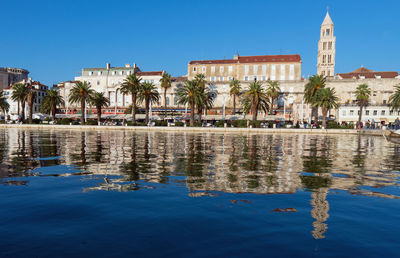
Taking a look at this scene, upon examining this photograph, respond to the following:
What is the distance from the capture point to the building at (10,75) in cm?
13488

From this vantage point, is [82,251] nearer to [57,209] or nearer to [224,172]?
[57,209]

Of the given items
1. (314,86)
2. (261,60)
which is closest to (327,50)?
(261,60)

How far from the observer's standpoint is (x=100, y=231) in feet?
19.3

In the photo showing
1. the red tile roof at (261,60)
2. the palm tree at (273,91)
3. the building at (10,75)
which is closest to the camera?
the palm tree at (273,91)

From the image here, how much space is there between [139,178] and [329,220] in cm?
656

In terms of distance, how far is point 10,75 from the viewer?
467 ft

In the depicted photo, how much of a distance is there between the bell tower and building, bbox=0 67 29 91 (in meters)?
123

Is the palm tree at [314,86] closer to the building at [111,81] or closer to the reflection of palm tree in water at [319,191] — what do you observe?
the building at [111,81]

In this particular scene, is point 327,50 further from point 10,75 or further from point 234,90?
point 10,75

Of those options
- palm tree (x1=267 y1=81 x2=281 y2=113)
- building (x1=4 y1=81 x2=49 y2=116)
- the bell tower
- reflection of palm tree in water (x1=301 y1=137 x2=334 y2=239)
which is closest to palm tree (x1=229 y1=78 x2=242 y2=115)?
palm tree (x1=267 y1=81 x2=281 y2=113)

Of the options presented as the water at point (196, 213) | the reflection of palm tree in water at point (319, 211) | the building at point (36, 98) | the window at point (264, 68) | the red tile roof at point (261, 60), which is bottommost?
the water at point (196, 213)

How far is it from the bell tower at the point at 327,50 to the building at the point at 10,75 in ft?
402

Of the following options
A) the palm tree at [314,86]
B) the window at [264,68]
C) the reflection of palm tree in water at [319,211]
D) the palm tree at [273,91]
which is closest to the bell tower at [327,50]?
the window at [264,68]

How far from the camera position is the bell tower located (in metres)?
106
